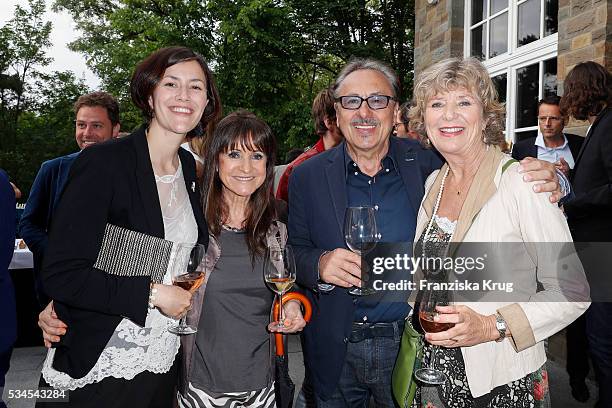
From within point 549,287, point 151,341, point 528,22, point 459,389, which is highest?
point 528,22

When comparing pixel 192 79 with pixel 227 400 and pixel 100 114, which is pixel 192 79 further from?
pixel 100 114

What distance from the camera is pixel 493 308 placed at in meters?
1.64

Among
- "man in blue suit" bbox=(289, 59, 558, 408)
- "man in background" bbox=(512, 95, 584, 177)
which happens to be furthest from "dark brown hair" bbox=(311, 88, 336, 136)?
"man in background" bbox=(512, 95, 584, 177)

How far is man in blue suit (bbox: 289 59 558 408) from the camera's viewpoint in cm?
210

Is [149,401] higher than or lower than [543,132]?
lower

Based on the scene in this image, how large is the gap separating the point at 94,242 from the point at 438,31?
6.31 metres

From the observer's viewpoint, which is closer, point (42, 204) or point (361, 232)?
point (361, 232)

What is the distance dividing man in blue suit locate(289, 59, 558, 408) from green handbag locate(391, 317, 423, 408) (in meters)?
0.23

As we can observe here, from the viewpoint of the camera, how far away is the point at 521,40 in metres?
5.38

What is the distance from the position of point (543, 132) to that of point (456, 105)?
271cm

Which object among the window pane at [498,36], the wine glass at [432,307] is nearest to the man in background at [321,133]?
the wine glass at [432,307]

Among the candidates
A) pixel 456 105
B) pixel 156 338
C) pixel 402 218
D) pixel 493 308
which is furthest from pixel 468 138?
pixel 156 338

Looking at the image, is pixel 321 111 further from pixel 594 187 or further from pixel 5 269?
pixel 5 269

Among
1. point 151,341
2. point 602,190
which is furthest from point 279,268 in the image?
point 602,190
